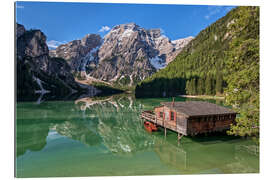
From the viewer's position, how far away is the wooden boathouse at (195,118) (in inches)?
730

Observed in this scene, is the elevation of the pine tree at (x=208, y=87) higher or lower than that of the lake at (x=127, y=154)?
higher

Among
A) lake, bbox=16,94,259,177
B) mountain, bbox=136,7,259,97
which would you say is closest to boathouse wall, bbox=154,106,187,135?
lake, bbox=16,94,259,177

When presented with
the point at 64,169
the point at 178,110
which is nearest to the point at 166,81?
the point at 178,110

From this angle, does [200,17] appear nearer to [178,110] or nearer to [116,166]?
[178,110]

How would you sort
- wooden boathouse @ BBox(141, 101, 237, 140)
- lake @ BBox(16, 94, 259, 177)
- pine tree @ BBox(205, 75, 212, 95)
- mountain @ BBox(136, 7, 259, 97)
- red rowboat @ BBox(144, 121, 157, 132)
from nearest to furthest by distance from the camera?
lake @ BBox(16, 94, 259, 177)
wooden boathouse @ BBox(141, 101, 237, 140)
red rowboat @ BBox(144, 121, 157, 132)
pine tree @ BBox(205, 75, 212, 95)
mountain @ BBox(136, 7, 259, 97)

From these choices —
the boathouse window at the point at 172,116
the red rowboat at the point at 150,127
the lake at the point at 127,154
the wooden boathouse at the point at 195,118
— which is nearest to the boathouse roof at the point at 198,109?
the wooden boathouse at the point at 195,118

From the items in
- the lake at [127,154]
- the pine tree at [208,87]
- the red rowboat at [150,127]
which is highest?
the pine tree at [208,87]

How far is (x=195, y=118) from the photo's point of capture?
18703 mm

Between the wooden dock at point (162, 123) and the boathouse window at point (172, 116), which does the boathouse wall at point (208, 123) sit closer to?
the wooden dock at point (162, 123)

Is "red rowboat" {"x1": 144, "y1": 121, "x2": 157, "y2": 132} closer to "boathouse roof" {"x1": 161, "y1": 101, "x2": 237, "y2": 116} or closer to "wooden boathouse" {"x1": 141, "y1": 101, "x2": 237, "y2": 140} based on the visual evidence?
"wooden boathouse" {"x1": 141, "y1": 101, "x2": 237, "y2": 140}

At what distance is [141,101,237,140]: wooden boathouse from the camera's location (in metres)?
18.5

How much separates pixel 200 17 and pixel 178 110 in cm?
892

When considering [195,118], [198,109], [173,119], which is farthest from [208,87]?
[195,118]

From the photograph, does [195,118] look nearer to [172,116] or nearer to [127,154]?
[172,116]
